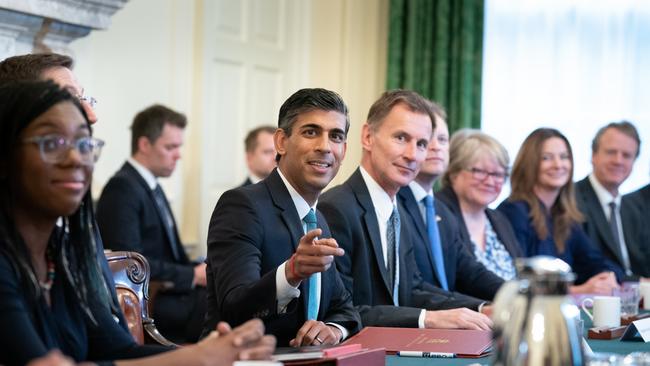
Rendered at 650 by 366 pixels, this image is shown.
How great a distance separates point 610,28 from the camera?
7078 mm

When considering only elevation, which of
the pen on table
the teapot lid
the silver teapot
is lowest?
the pen on table

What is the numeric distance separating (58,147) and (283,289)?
0.85 metres

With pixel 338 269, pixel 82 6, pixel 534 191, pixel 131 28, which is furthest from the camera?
pixel 131 28

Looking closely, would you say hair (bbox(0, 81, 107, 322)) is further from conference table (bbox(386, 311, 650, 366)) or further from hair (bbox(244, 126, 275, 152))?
hair (bbox(244, 126, 275, 152))

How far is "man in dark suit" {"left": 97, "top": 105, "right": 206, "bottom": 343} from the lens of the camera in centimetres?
518

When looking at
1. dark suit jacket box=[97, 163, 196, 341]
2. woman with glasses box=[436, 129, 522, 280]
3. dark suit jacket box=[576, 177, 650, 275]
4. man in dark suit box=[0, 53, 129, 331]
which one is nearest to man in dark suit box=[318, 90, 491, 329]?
woman with glasses box=[436, 129, 522, 280]

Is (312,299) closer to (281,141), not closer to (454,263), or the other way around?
(281,141)

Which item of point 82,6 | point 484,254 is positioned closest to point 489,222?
point 484,254

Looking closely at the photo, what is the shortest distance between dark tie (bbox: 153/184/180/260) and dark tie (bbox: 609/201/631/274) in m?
2.30

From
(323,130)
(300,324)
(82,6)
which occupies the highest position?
(82,6)

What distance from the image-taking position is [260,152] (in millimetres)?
6500

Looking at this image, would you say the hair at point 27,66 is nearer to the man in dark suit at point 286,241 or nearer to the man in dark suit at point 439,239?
the man in dark suit at point 286,241

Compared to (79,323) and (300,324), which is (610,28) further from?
(79,323)

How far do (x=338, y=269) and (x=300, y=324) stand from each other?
52cm
